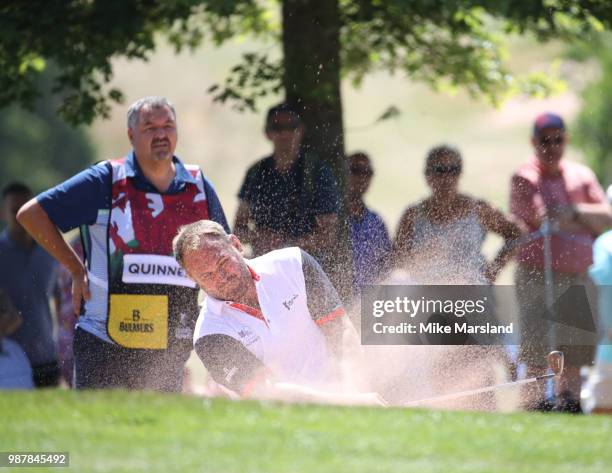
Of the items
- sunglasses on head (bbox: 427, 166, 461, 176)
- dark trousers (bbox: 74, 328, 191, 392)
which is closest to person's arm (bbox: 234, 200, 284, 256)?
sunglasses on head (bbox: 427, 166, 461, 176)

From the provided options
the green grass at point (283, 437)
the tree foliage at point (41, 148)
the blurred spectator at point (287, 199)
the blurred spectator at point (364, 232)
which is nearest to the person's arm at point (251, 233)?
the blurred spectator at point (287, 199)

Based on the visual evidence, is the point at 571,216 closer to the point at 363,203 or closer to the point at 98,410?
the point at 363,203

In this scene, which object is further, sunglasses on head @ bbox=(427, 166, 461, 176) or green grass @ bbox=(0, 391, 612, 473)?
sunglasses on head @ bbox=(427, 166, 461, 176)

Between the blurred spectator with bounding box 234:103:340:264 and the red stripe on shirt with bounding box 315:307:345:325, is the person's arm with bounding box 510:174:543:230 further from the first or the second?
the red stripe on shirt with bounding box 315:307:345:325

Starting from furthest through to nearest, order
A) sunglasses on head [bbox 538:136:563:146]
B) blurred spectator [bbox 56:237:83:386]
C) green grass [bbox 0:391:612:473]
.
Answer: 1. blurred spectator [bbox 56:237:83:386]
2. sunglasses on head [bbox 538:136:563:146]
3. green grass [bbox 0:391:612:473]

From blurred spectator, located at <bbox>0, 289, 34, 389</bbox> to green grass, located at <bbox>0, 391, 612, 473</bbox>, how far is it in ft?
9.69

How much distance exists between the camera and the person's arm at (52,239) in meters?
6.73

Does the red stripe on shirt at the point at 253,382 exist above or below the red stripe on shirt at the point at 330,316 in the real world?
below

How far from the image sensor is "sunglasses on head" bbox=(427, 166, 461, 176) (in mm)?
8250

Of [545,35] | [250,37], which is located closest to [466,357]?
[545,35]

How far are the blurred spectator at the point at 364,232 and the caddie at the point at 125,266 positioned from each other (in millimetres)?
1499

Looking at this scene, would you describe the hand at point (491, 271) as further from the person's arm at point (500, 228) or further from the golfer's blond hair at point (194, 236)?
the golfer's blond hair at point (194, 236)

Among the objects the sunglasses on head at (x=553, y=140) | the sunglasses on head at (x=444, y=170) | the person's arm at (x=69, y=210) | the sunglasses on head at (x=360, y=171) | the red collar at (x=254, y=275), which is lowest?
the red collar at (x=254, y=275)

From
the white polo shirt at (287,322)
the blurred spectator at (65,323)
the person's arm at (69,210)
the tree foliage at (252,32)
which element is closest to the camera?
the white polo shirt at (287,322)
